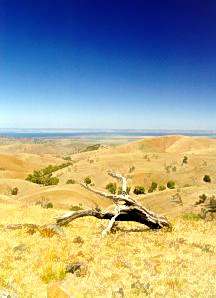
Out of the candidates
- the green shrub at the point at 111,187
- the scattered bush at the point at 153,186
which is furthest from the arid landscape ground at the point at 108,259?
the scattered bush at the point at 153,186

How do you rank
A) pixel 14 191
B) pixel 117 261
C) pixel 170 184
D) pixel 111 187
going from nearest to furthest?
pixel 117 261 → pixel 14 191 → pixel 111 187 → pixel 170 184

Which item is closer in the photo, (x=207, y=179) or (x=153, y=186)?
(x=153, y=186)

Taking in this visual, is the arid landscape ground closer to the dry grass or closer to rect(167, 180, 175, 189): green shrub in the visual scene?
the dry grass

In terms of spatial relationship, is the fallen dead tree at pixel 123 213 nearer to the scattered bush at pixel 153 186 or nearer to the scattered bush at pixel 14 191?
the scattered bush at pixel 14 191

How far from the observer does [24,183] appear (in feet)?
275

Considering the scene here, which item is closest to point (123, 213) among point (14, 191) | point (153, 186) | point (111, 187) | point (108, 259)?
point (108, 259)

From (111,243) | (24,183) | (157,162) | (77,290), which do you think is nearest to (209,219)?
(111,243)

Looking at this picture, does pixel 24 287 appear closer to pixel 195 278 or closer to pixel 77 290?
pixel 77 290

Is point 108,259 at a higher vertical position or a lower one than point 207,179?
higher

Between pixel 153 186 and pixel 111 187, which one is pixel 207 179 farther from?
pixel 111 187

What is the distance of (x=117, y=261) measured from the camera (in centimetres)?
1667

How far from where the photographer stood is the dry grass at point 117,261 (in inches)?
549

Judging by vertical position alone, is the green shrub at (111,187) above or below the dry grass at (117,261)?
below

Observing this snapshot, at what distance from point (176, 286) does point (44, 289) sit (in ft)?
12.8
